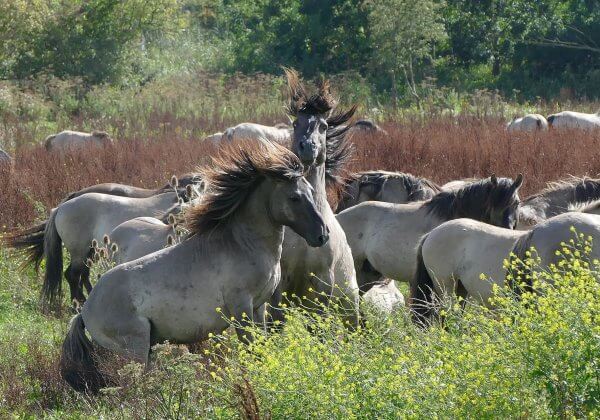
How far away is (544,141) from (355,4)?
73.4ft

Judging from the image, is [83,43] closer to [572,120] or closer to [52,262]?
[572,120]

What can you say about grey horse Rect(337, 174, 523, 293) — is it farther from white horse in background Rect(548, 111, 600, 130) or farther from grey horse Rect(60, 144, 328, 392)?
white horse in background Rect(548, 111, 600, 130)

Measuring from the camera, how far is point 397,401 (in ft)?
17.5

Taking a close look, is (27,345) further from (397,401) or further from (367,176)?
(367,176)

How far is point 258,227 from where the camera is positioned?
777 cm

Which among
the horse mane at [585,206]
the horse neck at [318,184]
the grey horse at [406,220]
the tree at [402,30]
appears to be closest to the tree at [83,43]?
the tree at [402,30]

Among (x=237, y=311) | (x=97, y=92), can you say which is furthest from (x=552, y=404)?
(x=97, y=92)

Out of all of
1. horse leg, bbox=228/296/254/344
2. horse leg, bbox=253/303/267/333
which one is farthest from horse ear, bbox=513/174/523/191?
horse leg, bbox=228/296/254/344

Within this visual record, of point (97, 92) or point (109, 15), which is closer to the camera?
point (97, 92)

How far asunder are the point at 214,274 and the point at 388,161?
36.0ft

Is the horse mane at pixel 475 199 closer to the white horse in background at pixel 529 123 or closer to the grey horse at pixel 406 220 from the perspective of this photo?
the grey horse at pixel 406 220

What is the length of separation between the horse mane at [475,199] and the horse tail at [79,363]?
423 centimetres

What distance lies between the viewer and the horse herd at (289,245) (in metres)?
7.63

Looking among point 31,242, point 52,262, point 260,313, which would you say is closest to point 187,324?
point 260,313
